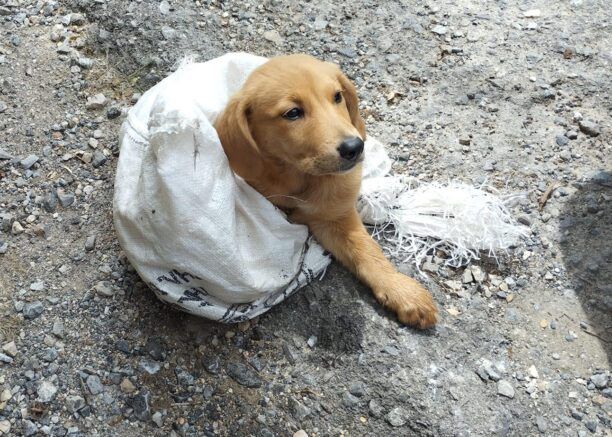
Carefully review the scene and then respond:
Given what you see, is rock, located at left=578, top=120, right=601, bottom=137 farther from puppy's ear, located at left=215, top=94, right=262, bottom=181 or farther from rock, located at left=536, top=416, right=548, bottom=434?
puppy's ear, located at left=215, top=94, right=262, bottom=181

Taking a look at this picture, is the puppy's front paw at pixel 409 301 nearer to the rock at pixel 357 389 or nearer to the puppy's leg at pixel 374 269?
the puppy's leg at pixel 374 269

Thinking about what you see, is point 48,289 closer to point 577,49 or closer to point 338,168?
point 338,168

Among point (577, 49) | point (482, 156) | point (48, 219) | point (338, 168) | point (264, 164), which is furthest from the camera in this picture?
point (577, 49)

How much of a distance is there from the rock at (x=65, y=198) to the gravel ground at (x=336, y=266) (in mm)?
12

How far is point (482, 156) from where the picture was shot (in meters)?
4.17

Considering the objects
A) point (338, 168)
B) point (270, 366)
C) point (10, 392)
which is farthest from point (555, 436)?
point (10, 392)

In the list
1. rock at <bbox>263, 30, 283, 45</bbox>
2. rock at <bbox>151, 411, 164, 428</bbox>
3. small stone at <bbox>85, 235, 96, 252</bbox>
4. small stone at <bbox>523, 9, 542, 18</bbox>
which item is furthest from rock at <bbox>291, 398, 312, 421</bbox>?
small stone at <bbox>523, 9, 542, 18</bbox>

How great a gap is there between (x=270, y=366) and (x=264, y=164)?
0.98m

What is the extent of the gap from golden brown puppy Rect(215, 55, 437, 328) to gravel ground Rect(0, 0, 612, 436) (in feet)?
0.51

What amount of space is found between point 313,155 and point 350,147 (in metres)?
0.18

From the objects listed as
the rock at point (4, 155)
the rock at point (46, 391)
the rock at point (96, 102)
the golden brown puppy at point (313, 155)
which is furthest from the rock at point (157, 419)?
the rock at point (96, 102)

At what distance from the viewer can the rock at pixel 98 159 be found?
4051 millimetres

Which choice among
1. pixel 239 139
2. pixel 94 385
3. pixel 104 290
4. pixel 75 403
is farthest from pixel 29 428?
pixel 239 139

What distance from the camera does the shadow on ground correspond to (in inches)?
136
